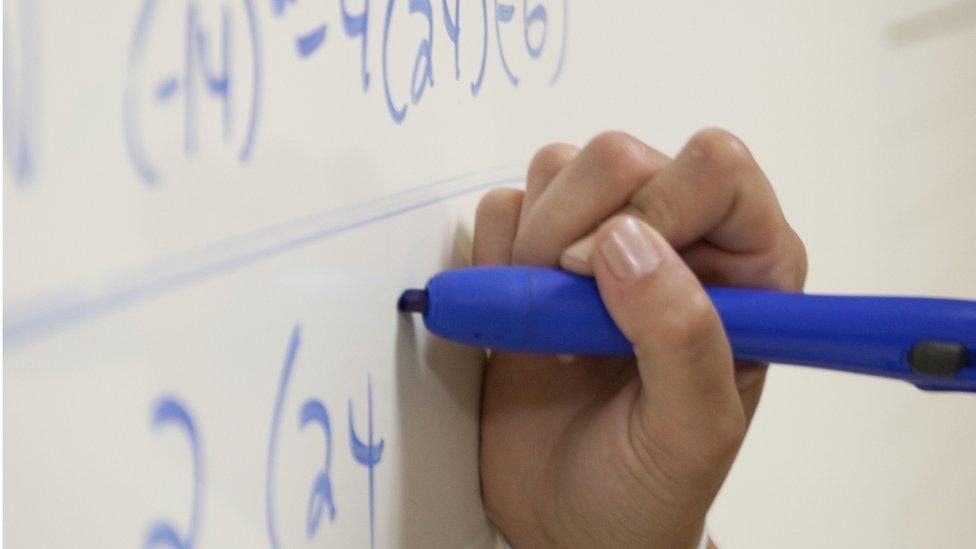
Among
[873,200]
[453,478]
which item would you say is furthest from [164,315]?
[873,200]

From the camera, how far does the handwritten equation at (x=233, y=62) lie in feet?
0.53

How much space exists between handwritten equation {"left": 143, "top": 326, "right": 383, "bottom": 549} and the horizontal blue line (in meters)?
0.02

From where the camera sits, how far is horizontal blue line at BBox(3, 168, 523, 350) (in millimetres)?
141

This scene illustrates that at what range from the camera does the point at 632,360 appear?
33 cm

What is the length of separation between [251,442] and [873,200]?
1.62ft

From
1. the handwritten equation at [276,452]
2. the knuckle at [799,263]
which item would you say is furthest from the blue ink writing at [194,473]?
the knuckle at [799,263]

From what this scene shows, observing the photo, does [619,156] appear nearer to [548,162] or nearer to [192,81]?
[548,162]

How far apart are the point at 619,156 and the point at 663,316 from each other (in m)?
0.05

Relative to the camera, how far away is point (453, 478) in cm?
29

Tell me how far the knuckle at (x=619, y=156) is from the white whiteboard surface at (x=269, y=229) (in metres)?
0.04

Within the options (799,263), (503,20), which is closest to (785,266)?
(799,263)

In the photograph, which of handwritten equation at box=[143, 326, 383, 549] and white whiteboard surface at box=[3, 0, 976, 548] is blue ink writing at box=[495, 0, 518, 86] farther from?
handwritten equation at box=[143, 326, 383, 549]

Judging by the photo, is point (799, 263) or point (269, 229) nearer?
point (269, 229)

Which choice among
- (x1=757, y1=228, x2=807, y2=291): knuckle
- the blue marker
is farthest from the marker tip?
(x1=757, y1=228, x2=807, y2=291): knuckle
